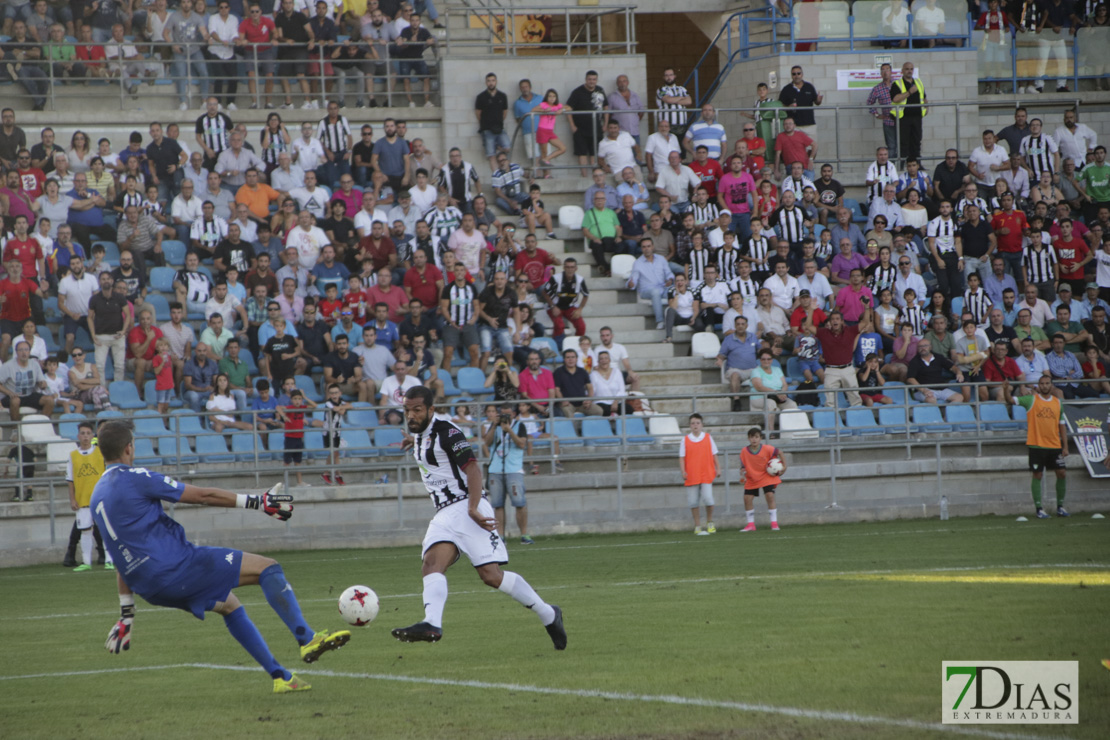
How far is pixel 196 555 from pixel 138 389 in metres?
13.1

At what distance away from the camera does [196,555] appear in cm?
780

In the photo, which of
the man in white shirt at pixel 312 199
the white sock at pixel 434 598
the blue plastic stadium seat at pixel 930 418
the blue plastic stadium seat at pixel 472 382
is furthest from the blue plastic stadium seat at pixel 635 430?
the white sock at pixel 434 598

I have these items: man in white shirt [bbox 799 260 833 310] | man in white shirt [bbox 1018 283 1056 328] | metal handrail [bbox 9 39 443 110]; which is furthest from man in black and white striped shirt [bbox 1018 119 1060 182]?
metal handrail [bbox 9 39 443 110]

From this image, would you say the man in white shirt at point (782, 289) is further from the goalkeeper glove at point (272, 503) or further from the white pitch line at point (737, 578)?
the goalkeeper glove at point (272, 503)

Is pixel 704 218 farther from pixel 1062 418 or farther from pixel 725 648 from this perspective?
pixel 725 648

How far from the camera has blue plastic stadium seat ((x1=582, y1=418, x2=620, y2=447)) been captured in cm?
2045

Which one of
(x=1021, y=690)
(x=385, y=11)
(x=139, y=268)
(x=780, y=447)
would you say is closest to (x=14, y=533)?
(x=139, y=268)

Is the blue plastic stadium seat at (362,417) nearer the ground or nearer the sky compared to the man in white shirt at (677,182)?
nearer the ground

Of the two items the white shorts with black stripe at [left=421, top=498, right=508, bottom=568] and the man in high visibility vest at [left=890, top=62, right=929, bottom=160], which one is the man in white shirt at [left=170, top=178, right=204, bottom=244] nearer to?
the man in high visibility vest at [left=890, top=62, right=929, bottom=160]

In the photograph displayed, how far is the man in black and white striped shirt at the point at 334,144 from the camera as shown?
23766 millimetres

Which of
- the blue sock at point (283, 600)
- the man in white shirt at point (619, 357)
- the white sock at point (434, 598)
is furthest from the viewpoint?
the man in white shirt at point (619, 357)

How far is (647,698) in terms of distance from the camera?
7.31 meters

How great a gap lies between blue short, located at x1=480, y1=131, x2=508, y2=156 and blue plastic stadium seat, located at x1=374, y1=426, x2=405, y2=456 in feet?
26.4

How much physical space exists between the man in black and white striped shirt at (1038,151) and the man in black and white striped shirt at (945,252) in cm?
325
